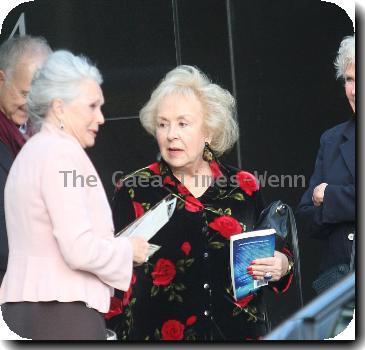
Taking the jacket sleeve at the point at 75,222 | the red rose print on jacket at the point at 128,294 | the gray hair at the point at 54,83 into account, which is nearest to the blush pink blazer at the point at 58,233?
the jacket sleeve at the point at 75,222

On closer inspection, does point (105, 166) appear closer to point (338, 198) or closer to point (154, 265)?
point (154, 265)

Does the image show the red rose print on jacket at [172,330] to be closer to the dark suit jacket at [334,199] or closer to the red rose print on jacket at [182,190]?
the red rose print on jacket at [182,190]

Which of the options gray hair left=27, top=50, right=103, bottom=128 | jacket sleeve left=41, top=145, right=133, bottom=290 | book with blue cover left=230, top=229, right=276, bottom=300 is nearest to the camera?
jacket sleeve left=41, top=145, right=133, bottom=290

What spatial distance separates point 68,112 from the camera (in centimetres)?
420

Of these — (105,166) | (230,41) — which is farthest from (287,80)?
(105,166)

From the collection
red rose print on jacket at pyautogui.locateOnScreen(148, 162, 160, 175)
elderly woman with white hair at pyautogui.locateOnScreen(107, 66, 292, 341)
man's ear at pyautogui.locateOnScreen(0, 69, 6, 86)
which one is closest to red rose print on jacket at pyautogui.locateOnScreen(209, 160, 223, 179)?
elderly woman with white hair at pyautogui.locateOnScreen(107, 66, 292, 341)

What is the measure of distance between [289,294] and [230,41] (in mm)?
1256

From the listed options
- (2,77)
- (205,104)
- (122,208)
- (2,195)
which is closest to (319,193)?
(205,104)

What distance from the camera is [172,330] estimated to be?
4.60 metres

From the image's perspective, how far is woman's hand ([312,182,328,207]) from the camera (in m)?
4.77

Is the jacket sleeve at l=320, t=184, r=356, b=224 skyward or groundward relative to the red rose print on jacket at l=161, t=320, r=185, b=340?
skyward

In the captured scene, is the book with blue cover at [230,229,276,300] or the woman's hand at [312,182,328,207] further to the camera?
the woman's hand at [312,182,328,207]

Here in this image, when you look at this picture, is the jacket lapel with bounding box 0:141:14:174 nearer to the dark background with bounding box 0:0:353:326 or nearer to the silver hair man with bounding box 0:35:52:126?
the silver hair man with bounding box 0:35:52:126

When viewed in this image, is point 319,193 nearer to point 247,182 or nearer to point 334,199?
point 334,199
